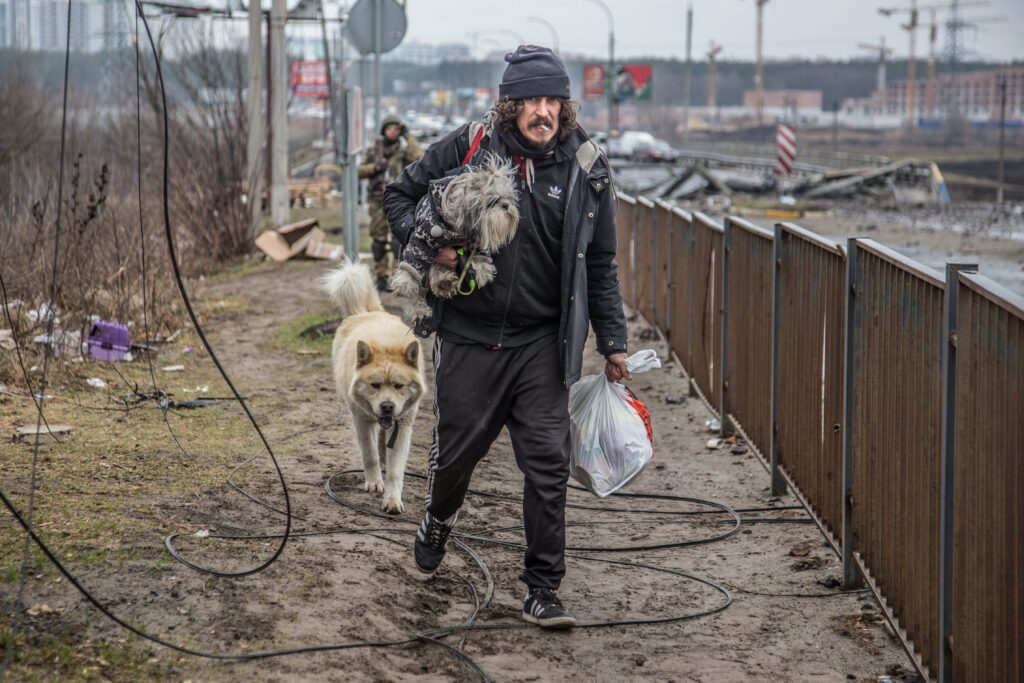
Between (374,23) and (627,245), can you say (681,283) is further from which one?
(374,23)

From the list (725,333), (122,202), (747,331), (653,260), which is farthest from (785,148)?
(747,331)

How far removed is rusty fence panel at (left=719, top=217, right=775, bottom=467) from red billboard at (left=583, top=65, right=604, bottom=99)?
91167 millimetres

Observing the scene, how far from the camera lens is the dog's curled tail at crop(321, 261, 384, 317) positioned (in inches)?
285

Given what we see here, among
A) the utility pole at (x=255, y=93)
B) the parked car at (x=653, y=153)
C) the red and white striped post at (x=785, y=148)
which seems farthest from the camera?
the parked car at (x=653, y=153)

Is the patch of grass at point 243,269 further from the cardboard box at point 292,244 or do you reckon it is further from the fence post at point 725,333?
the fence post at point 725,333

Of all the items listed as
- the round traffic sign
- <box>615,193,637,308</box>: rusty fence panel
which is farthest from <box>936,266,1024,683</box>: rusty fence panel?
the round traffic sign

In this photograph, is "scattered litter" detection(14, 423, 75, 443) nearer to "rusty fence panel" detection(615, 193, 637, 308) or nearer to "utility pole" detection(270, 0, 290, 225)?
"rusty fence panel" detection(615, 193, 637, 308)

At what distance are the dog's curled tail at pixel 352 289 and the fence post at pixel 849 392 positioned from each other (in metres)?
3.38

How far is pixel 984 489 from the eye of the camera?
126 inches

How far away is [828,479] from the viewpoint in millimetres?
5301

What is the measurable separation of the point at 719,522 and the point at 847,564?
137cm

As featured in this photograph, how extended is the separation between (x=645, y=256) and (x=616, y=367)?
759 centimetres

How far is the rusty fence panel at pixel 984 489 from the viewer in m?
2.98

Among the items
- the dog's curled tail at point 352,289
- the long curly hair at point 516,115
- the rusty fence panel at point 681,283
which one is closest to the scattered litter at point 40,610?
the long curly hair at point 516,115
